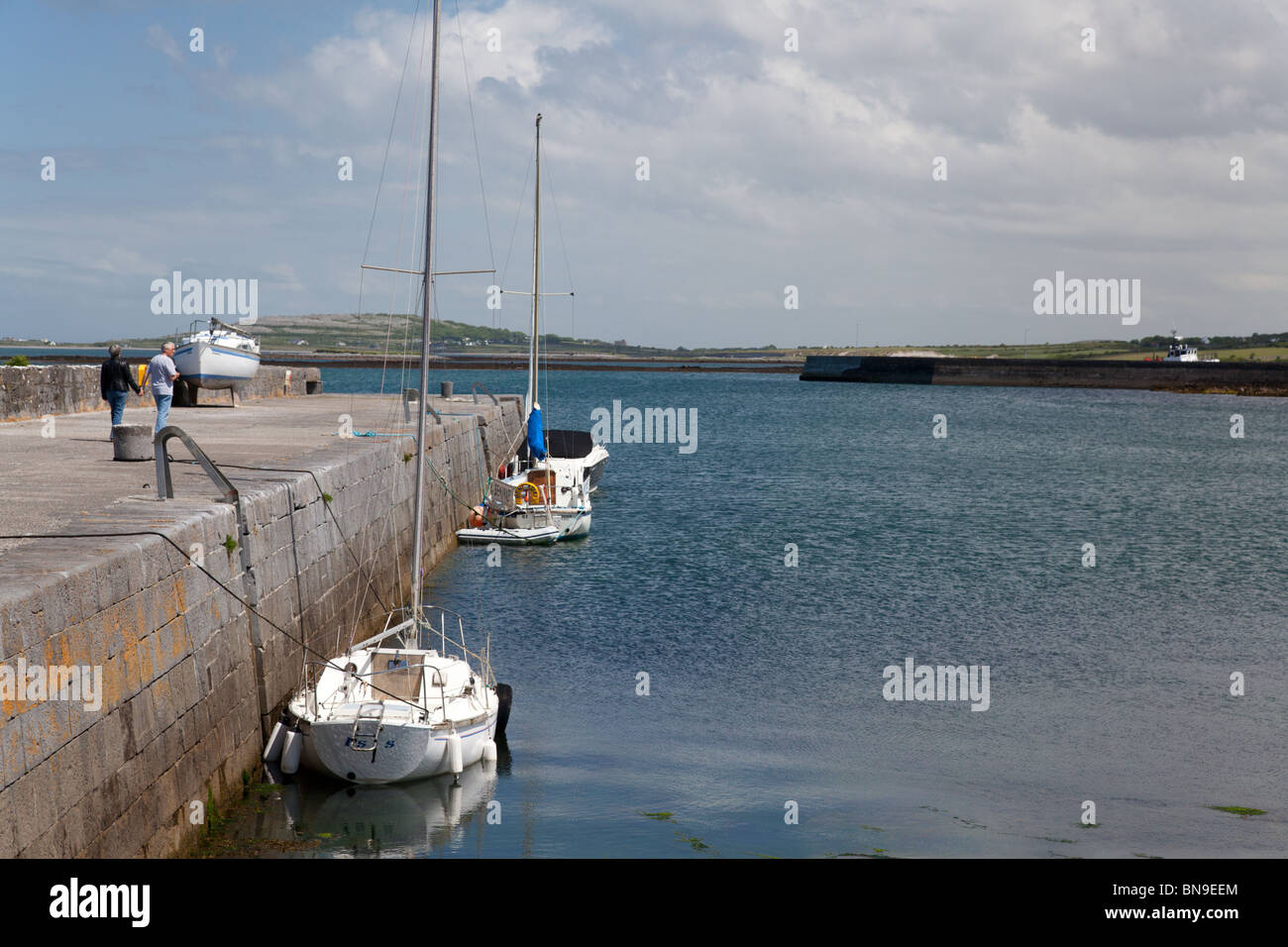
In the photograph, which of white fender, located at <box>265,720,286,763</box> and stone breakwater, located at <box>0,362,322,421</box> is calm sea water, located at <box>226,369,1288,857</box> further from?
stone breakwater, located at <box>0,362,322,421</box>

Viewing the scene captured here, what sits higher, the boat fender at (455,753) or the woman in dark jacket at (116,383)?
the woman in dark jacket at (116,383)

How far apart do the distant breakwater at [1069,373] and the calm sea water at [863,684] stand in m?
90.1

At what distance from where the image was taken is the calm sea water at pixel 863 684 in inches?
475

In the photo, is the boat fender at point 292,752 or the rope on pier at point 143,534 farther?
the boat fender at point 292,752

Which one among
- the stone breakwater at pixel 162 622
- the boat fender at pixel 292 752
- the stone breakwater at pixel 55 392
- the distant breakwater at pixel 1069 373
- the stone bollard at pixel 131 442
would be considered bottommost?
the boat fender at pixel 292 752

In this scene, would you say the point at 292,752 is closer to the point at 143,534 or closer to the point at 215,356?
the point at 143,534

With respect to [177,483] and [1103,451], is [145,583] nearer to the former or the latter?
[177,483]

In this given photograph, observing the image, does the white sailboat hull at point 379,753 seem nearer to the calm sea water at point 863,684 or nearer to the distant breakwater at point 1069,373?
the calm sea water at point 863,684

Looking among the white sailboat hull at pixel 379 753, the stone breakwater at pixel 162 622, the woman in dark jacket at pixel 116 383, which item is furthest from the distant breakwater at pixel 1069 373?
the white sailboat hull at pixel 379 753

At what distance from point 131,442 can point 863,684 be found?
1078 cm

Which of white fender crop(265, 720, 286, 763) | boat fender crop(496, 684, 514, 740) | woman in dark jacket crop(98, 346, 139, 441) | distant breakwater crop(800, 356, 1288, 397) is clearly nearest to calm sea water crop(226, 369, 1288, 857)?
boat fender crop(496, 684, 514, 740)

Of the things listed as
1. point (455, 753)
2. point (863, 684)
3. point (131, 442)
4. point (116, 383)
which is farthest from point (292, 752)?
point (116, 383)

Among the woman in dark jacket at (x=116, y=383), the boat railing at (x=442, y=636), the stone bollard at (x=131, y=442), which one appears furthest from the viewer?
the woman in dark jacket at (x=116, y=383)
